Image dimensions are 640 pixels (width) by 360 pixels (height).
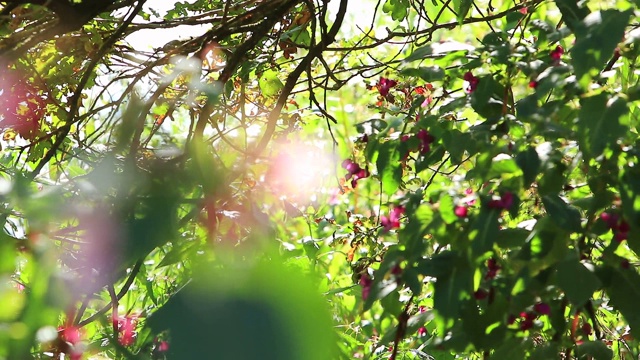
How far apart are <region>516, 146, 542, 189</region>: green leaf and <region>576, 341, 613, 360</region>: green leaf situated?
1.05ft

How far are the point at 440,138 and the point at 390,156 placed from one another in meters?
0.10

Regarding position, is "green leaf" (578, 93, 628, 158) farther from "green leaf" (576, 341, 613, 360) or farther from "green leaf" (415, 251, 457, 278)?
"green leaf" (576, 341, 613, 360)

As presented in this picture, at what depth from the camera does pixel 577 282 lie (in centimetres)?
91

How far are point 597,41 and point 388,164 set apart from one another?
0.46 m

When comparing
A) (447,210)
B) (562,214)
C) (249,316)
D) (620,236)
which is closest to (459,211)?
(447,210)

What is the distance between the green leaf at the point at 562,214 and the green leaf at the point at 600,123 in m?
0.10

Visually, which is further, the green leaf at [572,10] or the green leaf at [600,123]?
the green leaf at [572,10]

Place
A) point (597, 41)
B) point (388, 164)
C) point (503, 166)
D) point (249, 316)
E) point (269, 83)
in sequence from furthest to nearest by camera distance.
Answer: point (269, 83) → point (388, 164) → point (503, 166) → point (597, 41) → point (249, 316)

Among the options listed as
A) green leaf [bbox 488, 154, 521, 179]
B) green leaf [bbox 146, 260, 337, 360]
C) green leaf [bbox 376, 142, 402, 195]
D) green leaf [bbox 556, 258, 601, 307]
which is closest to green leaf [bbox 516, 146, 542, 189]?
green leaf [bbox 488, 154, 521, 179]

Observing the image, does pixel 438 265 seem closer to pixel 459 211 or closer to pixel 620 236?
pixel 459 211

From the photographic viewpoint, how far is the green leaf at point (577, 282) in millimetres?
908

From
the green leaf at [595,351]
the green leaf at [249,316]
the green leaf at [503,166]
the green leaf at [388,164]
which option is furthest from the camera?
the green leaf at [388,164]

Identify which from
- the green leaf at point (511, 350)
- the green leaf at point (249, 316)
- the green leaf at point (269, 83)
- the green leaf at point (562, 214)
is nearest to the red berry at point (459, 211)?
the green leaf at point (562, 214)

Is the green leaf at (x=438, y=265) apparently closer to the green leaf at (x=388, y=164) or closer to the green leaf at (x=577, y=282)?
the green leaf at (x=577, y=282)
